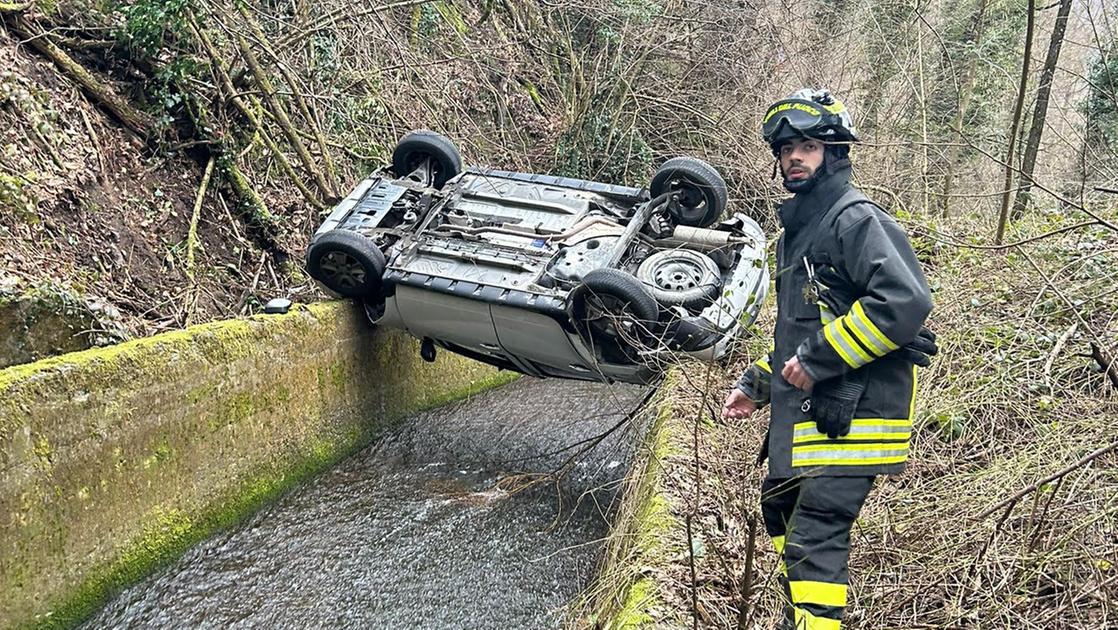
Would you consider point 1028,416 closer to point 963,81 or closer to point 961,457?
point 961,457

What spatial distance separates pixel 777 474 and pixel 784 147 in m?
0.99

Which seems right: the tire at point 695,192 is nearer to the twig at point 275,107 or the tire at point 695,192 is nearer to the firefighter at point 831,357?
the twig at point 275,107

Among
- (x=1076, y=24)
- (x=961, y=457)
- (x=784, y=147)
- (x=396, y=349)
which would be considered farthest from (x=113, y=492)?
(x=1076, y=24)

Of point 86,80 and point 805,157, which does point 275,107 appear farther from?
point 805,157

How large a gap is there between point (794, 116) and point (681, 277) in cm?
324

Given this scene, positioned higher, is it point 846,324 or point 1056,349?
point 1056,349

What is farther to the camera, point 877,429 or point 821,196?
point 821,196

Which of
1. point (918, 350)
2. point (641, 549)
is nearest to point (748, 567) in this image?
point (918, 350)

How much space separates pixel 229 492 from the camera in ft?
18.0

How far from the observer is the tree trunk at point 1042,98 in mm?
7977

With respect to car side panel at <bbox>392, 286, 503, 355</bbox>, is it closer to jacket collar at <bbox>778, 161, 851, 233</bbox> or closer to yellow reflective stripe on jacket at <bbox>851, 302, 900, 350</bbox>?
jacket collar at <bbox>778, 161, 851, 233</bbox>

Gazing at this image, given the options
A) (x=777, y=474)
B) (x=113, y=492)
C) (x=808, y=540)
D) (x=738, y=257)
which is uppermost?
(x=738, y=257)

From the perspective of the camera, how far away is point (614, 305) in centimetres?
560

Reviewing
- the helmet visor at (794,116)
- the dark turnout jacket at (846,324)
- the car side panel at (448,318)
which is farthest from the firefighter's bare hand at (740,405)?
the car side panel at (448,318)
